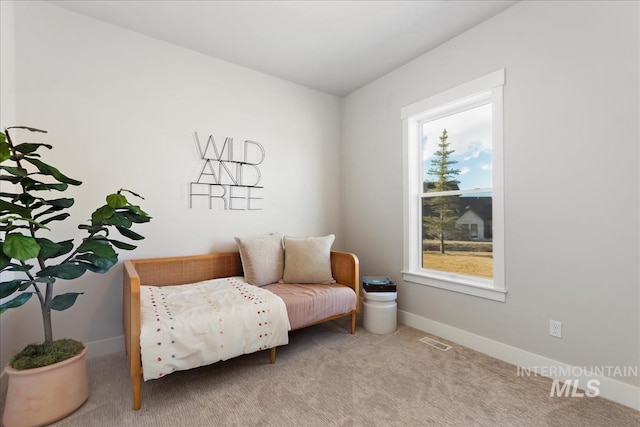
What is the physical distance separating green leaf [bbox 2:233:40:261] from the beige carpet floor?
0.93m

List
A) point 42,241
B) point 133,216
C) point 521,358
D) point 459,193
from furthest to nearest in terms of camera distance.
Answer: point 459,193 → point 521,358 → point 133,216 → point 42,241

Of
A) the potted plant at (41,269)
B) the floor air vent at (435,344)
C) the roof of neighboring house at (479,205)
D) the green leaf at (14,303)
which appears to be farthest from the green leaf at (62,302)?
the roof of neighboring house at (479,205)

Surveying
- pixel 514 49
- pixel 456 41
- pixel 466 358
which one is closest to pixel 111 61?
pixel 456 41

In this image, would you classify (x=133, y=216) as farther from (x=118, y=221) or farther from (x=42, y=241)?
(x=42, y=241)

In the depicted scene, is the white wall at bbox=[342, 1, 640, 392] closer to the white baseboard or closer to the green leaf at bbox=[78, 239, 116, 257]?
the white baseboard

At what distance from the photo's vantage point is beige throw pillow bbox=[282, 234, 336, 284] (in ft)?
8.88

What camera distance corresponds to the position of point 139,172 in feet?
7.98

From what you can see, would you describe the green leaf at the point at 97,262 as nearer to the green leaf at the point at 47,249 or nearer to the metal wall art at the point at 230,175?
the green leaf at the point at 47,249

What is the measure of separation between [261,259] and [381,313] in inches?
47.7

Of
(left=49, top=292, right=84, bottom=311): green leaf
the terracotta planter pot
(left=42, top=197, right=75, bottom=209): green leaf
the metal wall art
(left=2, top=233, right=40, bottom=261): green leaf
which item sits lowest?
the terracotta planter pot

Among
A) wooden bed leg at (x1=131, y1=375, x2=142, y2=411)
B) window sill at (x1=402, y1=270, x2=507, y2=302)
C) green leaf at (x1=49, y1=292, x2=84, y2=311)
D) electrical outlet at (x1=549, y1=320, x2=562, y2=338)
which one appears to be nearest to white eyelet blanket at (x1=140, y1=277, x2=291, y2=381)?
wooden bed leg at (x1=131, y1=375, x2=142, y2=411)

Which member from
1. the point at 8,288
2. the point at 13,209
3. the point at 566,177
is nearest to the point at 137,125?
the point at 13,209

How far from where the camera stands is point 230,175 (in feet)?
9.45

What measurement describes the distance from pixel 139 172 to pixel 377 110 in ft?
8.03
